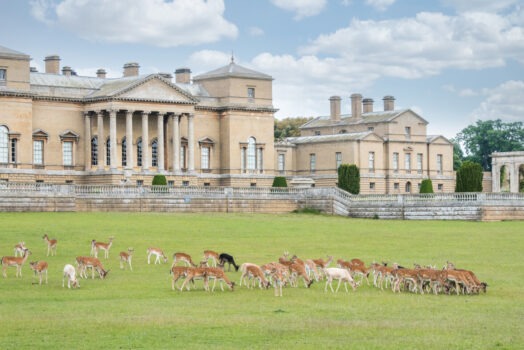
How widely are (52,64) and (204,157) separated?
16.5 m

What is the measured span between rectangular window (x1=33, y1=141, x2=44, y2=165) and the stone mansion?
0.10m

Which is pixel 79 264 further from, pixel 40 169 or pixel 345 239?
pixel 40 169

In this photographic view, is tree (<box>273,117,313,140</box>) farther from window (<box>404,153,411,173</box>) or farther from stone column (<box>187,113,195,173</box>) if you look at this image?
stone column (<box>187,113,195,173</box>)

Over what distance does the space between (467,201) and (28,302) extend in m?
43.4

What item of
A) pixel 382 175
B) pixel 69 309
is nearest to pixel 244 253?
pixel 69 309

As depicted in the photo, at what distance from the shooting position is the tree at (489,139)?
167125 mm

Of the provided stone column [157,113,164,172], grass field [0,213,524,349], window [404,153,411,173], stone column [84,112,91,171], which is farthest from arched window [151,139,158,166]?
grass field [0,213,524,349]

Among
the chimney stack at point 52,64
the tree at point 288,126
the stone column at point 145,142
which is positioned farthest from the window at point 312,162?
the tree at point 288,126

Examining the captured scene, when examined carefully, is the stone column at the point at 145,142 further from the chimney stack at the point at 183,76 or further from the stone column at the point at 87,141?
the chimney stack at the point at 183,76

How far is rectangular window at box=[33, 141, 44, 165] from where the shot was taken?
8631 cm

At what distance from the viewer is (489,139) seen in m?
168

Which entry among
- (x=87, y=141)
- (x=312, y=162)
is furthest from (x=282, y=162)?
(x=87, y=141)

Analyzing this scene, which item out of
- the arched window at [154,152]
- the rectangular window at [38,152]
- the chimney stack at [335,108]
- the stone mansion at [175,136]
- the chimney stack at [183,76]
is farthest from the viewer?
the chimney stack at [335,108]

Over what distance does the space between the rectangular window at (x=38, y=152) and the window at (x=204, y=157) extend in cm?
1665
